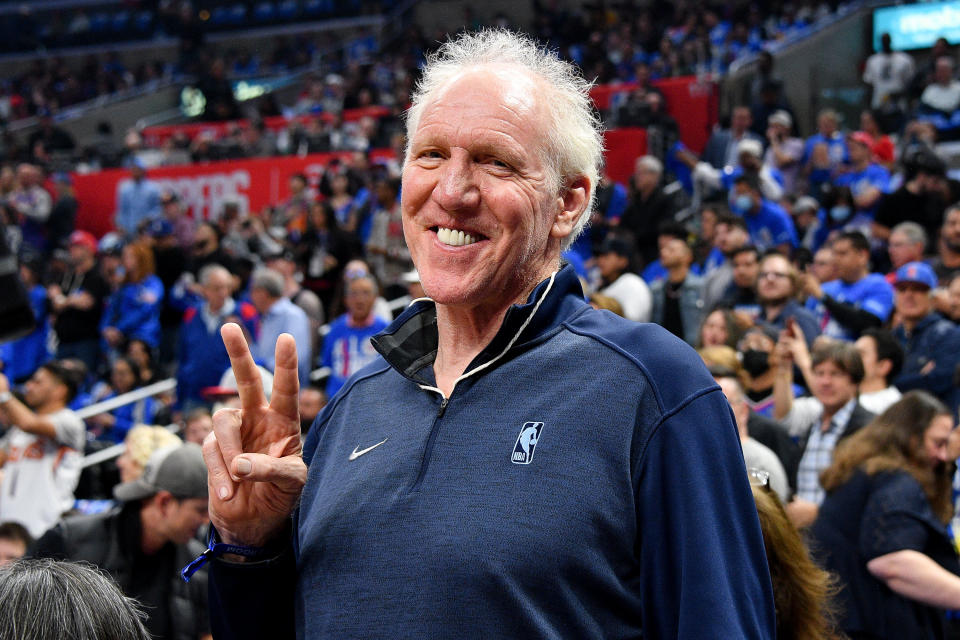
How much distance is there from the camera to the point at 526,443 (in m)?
1.51

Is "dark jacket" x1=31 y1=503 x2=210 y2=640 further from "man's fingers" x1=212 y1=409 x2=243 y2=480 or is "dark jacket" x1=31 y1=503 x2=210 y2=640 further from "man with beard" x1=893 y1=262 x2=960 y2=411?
"man with beard" x1=893 y1=262 x2=960 y2=411

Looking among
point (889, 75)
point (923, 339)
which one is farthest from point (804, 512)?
point (889, 75)

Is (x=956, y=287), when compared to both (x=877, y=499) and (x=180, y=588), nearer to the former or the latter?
(x=877, y=499)

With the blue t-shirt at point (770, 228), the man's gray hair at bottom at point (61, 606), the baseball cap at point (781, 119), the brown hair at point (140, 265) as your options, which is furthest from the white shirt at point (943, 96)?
the man's gray hair at bottom at point (61, 606)

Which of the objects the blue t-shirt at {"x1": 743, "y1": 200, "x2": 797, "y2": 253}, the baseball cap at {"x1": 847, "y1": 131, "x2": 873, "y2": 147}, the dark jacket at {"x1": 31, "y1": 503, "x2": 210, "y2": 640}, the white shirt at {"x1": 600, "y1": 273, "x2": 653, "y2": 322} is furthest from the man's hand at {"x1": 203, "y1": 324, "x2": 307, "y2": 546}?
the baseball cap at {"x1": 847, "y1": 131, "x2": 873, "y2": 147}

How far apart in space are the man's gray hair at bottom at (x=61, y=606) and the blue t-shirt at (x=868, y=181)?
26.8ft

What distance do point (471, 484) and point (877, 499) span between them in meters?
2.30

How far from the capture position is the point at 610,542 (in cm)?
145

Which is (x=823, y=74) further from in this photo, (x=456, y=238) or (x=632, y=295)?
(x=456, y=238)

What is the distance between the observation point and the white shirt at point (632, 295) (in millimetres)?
6707

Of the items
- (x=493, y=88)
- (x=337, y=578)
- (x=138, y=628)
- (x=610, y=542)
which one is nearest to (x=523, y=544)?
(x=610, y=542)

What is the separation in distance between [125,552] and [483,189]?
2579mm

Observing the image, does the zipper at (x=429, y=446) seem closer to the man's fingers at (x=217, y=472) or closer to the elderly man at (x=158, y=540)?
the man's fingers at (x=217, y=472)

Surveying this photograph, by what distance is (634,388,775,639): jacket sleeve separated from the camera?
141 cm
